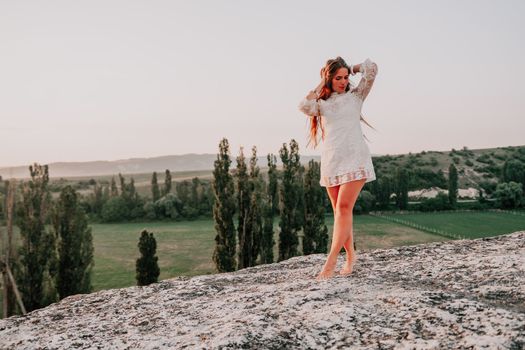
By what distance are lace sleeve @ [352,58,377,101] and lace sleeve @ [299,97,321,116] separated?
0.45 m

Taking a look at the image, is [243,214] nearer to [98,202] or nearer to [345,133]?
[345,133]

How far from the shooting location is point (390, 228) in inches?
2317

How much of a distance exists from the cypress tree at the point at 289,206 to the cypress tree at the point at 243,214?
3082 millimetres

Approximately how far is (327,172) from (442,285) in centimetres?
148

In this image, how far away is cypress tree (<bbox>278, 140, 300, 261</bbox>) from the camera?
104ft

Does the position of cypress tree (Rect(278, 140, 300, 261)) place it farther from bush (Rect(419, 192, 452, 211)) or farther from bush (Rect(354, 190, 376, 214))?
bush (Rect(419, 192, 452, 211))

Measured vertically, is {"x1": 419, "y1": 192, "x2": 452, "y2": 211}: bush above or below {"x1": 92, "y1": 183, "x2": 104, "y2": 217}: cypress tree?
below

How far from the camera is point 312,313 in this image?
10.5 feet

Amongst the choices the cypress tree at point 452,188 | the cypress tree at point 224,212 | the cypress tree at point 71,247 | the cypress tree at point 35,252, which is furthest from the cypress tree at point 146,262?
the cypress tree at point 452,188

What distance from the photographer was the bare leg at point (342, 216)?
4.36 meters

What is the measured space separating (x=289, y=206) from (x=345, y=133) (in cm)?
2874

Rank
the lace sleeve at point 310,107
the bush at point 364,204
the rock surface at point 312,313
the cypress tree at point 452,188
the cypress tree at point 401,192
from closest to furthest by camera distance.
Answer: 1. the rock surface at point 312,313
2. the lace sleeve at point 310,107
3. the bush at point 364,204
4. the cypress tree at point 401,192
5. the cypress tree at point 452,188

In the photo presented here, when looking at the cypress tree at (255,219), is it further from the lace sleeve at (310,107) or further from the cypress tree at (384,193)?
the cypress tree at (384,193)

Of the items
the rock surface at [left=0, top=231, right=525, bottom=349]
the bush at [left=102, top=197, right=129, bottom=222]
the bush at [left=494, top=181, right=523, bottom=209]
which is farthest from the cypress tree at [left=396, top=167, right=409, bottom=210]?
the rock surface at [left=0, top=231, right=525, bottom=349]
